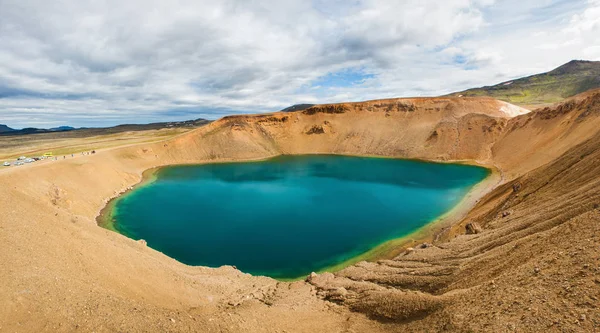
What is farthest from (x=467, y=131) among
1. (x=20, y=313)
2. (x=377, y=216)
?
(x=20, y=313)

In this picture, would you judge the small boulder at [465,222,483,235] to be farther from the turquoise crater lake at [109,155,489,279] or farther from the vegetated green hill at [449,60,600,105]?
the vegetated green hill at [449,60,600,105]

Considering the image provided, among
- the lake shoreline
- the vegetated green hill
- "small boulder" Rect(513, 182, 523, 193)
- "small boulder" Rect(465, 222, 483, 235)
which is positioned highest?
the vegetated green hill

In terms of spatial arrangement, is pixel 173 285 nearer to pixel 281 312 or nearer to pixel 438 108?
pixel 281 312

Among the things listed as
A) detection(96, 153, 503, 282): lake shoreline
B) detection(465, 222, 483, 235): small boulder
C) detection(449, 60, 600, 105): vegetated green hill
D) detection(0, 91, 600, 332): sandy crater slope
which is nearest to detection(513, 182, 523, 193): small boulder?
detection(0, 91, 600, 332): sandy crater slope

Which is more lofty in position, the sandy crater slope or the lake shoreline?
the sandy crater slope

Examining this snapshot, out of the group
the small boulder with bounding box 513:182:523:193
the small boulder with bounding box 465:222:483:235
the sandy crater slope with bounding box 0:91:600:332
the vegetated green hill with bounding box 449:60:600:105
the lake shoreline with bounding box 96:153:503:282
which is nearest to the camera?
the sandy crater slope with bounding box 0:91:600:332

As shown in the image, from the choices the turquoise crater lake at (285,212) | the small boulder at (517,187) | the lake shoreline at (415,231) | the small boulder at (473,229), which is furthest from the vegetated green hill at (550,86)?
the small boulder at (473,229)

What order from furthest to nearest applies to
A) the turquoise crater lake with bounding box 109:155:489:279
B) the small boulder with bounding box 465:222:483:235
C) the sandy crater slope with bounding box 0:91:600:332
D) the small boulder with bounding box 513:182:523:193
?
the small boulder with bounding box 513:182:523:193 → the turquoise crater lake with bounding box 109:155:489:279 → the small boulder with bounding box 465:222:483:235 → the sandy crater slope with bounding box 0:91:600:332
